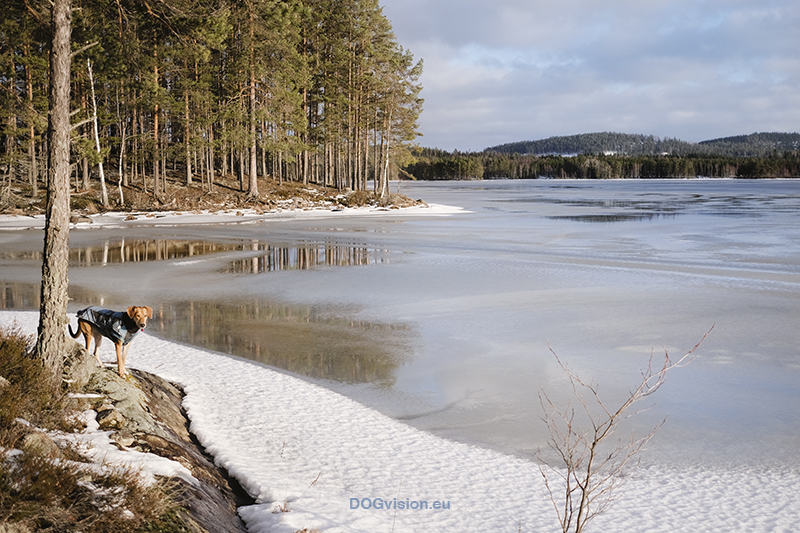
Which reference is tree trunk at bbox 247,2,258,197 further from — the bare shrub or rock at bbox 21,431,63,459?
rock at bbox 21,431,63,459

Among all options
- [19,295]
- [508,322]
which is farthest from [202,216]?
[508,322]

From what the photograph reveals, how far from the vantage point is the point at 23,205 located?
1410 inches

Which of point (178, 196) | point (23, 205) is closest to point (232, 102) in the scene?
point (178, 196)

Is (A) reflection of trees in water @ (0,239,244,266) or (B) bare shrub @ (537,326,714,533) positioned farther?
(A) reflection of trees in water @ (0,239,244,266)

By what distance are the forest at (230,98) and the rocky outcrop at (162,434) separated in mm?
16918

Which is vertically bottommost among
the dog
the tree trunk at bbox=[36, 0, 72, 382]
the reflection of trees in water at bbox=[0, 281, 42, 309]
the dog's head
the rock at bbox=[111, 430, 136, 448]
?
the reflection of trees in water at bbox=[0, 281, 42, 309]

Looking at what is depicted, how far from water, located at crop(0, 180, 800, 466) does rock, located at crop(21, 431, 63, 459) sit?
364cm

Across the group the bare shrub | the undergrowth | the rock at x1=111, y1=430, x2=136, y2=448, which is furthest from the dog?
the bare shrub

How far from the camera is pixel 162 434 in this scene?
5609 millimetres

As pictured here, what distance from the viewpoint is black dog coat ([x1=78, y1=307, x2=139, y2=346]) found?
6.23 m

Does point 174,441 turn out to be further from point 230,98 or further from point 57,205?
point 230,98

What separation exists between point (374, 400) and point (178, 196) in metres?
37.5

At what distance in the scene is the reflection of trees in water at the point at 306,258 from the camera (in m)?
18.3

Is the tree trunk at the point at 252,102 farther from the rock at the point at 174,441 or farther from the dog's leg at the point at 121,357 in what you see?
A: the rock at the point at 174,441
